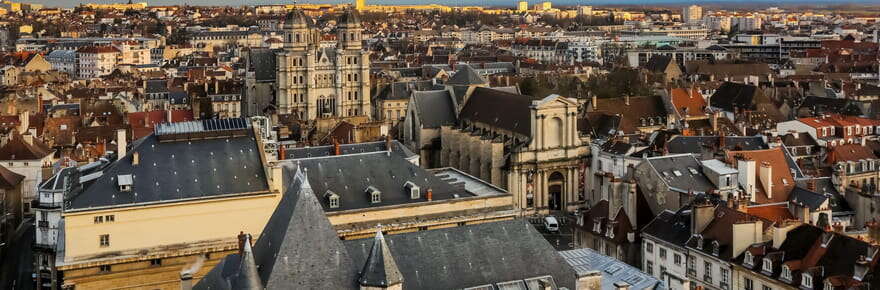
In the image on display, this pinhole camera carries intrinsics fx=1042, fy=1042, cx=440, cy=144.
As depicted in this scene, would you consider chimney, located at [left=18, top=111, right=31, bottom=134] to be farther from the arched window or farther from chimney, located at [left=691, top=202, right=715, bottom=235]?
chimney, located at [left=691, top=202, right=715, bottom=235]

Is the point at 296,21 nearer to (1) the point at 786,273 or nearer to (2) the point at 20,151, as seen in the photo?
(2) the point at 20,151

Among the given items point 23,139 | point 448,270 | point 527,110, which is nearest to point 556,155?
point 527,110

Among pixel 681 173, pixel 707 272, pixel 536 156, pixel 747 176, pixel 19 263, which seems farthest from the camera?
pixel 536 156

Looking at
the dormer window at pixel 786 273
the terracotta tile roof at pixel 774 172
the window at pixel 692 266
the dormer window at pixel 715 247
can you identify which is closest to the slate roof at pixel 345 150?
the terracotta tile roof at pixel 774 172

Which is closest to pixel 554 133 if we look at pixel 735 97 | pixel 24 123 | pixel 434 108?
pixel 434 108

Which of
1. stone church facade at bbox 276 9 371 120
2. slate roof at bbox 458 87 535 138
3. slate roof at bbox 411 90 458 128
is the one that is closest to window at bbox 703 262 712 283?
slate roof at bbox 458 87 535 138
